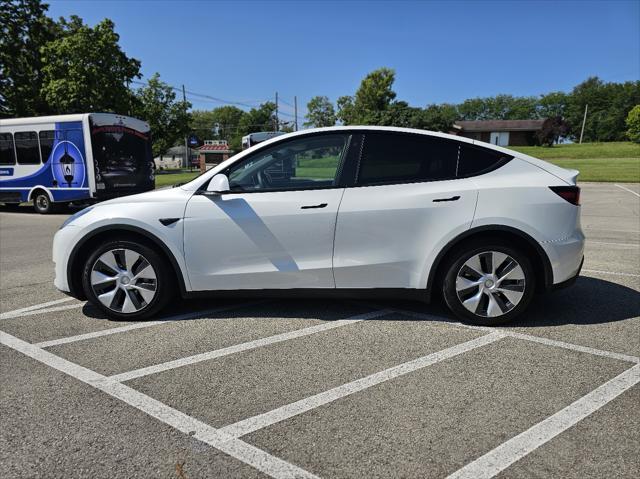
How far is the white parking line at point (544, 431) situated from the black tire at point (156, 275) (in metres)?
2.86

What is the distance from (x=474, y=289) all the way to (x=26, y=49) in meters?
37.1

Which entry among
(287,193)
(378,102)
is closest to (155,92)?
(378,102)

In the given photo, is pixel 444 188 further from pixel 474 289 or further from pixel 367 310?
pixel 367 310

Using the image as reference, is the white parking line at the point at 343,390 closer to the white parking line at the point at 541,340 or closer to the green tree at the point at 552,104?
the white parking line at the point at 541,340

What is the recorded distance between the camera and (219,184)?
391cm

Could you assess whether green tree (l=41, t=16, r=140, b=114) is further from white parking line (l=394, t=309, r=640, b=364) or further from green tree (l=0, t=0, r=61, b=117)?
white parking line (l=394, t=309, r=640, b=364)

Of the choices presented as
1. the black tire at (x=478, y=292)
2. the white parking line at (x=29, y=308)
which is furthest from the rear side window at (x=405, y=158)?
the white parking line at (x=29, y=308)

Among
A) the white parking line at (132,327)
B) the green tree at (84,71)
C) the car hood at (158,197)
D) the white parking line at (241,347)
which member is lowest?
the white parking line at (132,327)

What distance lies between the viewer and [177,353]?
3.54 metres

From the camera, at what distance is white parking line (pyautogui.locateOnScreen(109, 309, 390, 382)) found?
3229 millimetres

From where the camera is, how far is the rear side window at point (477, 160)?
158 inches

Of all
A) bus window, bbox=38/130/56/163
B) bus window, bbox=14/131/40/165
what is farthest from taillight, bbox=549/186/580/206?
bus window, bbox=14/131/40/165

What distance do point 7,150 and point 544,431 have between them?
16.7 m

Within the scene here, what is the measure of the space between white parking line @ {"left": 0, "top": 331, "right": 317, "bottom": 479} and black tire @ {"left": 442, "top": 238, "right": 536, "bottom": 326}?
2.23 metres
